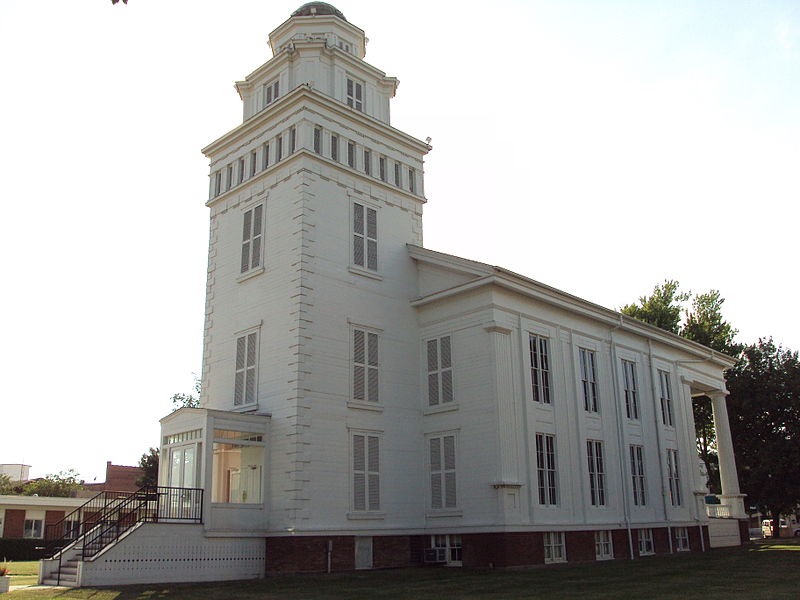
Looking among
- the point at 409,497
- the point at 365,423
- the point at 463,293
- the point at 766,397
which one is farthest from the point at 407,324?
the point at 766,397

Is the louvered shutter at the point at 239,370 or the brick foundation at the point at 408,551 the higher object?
the louvered shutter at the point at 239,370

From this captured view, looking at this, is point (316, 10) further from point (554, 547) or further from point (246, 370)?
point (554, 547)

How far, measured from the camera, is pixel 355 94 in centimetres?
2867

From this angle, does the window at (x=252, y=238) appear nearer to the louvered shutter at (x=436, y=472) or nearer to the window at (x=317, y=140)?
the window at (x=317, y=140)

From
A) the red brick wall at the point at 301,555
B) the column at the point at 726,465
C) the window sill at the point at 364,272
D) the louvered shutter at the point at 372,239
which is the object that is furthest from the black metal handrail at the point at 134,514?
the column at the point at 726,465

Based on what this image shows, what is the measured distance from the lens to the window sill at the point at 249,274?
82.8 ft

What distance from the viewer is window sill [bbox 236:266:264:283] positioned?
2525cm

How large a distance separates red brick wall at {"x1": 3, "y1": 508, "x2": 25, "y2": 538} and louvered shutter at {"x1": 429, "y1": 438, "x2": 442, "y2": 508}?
32801mm

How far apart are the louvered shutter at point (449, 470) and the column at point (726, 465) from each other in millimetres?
18982

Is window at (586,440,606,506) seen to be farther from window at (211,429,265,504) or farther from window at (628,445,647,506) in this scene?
window at (211,429,265,504)

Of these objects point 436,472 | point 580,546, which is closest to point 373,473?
point 436,472

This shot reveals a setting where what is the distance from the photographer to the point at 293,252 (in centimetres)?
2422

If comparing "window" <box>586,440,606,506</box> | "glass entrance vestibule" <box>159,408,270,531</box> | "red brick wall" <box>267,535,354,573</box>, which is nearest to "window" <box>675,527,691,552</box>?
"window" <box>586,440,606,506</box>

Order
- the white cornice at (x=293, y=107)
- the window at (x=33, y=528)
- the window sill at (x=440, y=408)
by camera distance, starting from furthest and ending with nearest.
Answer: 1. the window at (x=33, y=528)
2. the white cornice at (x=293, y=107)
3. the window sill at (x=440, y=408)
